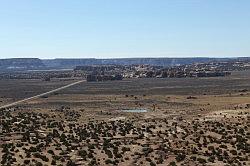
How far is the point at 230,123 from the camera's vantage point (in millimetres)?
54312

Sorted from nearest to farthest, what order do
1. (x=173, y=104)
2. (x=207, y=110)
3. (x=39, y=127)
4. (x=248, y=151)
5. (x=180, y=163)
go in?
(x=180, y=163) < (x=248, y=151) < (x=39, y=127) < (x=207, y=110) < (x=173, y=104)

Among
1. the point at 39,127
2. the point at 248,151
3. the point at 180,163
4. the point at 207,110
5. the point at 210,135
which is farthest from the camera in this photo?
the point at 207,110

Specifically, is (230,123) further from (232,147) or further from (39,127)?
(39,127)

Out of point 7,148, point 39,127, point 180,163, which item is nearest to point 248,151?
point 180,163

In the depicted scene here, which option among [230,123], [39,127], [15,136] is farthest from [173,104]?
[15,136]

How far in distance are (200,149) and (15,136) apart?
18749 mm

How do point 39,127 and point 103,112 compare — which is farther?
point 103,112

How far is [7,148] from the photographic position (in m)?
39.7

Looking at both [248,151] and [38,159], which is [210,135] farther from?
[38,159]

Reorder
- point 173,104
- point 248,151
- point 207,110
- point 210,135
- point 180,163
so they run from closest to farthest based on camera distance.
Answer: point 180,163
point 248,151
point 210,135
point 207,110
point 173,104

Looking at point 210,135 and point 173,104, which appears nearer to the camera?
point 210,135

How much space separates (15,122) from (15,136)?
1073cm

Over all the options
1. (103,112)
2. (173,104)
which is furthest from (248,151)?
(173,104)

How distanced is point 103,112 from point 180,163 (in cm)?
3870
